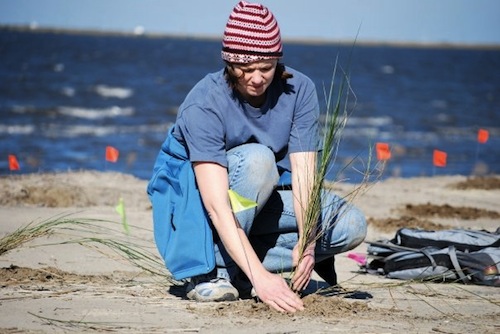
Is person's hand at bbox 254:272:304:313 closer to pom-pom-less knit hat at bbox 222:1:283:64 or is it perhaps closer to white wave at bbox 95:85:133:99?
Result: pom-pom-less knit hat at bbox 222:1:283:64

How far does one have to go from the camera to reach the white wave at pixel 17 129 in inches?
689

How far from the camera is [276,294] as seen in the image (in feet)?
11.5

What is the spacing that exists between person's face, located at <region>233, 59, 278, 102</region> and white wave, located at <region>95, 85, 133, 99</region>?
2567 cm

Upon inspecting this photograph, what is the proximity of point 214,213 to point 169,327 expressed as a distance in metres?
0.51

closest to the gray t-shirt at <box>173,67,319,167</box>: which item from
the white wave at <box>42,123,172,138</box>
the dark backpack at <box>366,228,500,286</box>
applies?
the dark backpack at <box>366,228,500,286</box>

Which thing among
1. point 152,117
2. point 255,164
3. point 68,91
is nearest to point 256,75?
point 255,164

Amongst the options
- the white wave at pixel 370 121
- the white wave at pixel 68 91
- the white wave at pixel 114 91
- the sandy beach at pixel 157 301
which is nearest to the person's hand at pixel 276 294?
the sandy beach at pixel 157 301

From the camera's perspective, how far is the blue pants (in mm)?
3691

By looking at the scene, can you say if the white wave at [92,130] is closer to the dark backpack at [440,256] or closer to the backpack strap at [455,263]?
the dark backpack at [440,256]

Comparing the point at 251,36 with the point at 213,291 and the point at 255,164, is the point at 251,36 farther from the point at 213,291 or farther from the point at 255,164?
the point at 213,291

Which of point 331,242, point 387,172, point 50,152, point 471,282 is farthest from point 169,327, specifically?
point 50,152

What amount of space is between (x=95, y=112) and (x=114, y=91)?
7.82 m

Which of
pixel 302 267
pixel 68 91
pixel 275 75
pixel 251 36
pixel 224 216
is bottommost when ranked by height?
pixel 68 91

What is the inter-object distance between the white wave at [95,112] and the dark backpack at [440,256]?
17568 mm
